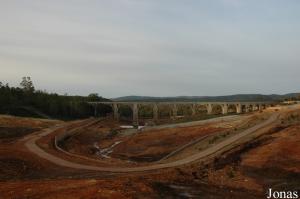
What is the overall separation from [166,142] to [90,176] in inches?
1506

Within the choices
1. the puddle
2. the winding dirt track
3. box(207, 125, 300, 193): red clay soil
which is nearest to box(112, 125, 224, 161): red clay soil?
the puddle

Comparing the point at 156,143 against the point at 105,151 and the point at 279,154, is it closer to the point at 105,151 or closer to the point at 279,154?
the point at 105,151

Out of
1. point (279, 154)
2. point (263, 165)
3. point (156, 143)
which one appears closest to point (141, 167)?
point (263, 165)

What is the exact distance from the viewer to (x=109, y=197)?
820 inches

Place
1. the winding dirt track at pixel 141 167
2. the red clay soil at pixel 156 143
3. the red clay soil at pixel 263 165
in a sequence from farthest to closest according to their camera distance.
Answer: the red clay soil at pixel 156 143
the winding dirt track at pixel 141 167
the red clay soil at pixel 263 165

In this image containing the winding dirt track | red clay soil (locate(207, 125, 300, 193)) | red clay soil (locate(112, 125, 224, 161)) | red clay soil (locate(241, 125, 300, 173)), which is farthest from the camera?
red clay soil (locate(112, 125, 224, 161))

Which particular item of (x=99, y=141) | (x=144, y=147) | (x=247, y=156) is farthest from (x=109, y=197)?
(x=99, y=141)

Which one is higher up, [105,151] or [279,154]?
[279,154]

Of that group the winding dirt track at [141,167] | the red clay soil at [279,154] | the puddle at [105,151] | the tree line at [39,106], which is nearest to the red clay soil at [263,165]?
the red clay soil at [279,154]

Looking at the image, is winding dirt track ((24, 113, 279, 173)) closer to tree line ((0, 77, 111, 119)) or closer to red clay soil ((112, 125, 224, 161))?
red clay soil ((112, 125, 224, 161))

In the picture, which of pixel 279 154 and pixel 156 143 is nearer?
pixel 279 154

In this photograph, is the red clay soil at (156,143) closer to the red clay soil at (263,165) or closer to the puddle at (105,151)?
the puddle at (105,151)

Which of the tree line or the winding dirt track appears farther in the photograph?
the tree line

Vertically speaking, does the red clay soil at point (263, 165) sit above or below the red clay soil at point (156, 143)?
above
